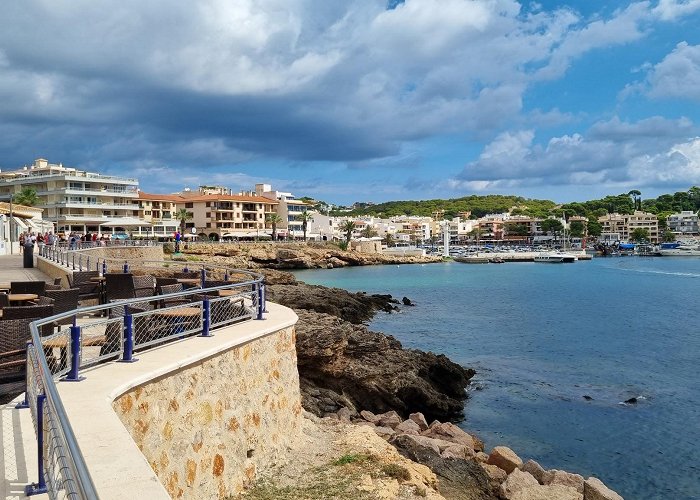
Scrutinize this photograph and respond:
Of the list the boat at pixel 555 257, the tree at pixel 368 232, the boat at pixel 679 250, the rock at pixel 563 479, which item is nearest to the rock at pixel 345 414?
the rock at pixel 563 479

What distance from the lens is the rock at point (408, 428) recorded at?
15993mm

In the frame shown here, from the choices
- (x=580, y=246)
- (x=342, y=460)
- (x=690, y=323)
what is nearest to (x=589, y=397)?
(x=342, y=460)

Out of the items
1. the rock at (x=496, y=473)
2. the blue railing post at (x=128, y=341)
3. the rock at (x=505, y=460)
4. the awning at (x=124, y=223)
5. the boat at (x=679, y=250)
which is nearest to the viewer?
the blue railing post at (x=128, y=341)

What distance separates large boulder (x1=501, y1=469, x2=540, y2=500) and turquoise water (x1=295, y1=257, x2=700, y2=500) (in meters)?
3.28

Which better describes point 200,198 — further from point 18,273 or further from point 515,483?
point 515,483

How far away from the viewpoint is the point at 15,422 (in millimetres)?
6312

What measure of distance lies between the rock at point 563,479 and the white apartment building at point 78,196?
63412 millimetres

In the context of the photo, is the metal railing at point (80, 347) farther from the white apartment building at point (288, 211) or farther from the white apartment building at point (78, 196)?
the white apartment building at point (288, 211)

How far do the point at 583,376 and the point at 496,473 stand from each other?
14.5m

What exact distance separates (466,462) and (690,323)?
37.2 meters

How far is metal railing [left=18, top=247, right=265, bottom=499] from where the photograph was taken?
3324mm

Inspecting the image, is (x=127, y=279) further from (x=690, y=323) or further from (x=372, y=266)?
(x=372, y=266)

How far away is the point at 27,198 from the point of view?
72000 mm

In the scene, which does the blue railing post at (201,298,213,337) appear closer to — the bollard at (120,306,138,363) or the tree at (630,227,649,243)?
the bollard at (120,306,138,363)
